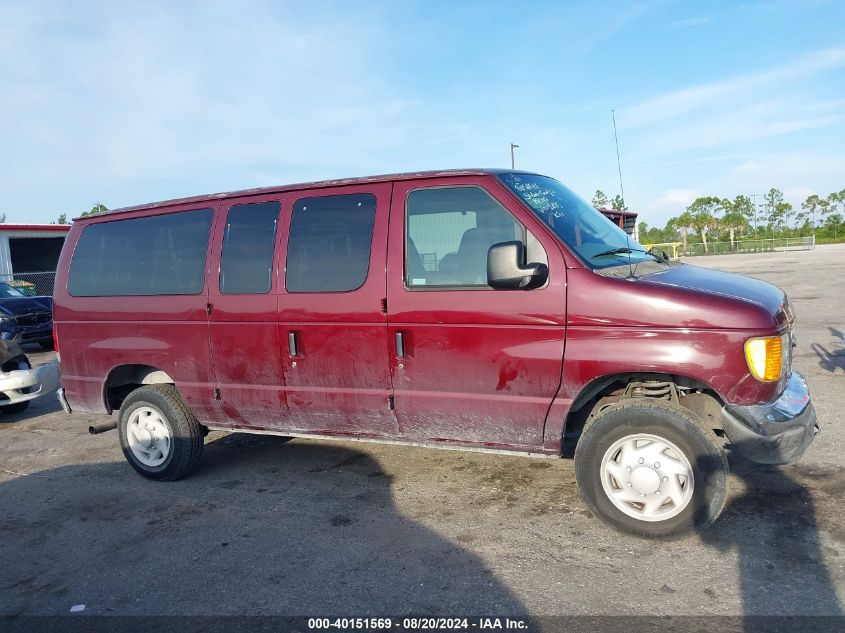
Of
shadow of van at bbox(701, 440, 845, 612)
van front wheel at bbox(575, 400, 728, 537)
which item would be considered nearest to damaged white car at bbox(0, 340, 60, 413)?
van front wheel at bbox(575, 400, 728, 537)

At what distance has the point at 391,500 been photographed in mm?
4465

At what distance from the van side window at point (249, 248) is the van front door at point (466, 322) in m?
1.00

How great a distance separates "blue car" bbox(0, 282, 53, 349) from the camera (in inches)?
533

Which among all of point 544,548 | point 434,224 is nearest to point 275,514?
point 544,548

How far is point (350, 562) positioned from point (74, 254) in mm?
3703

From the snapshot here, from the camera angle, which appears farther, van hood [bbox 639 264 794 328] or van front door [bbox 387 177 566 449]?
van front door [bbox 387 177 566 449]

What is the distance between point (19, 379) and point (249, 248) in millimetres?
4417

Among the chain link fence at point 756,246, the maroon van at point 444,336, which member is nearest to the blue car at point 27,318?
the maroon van at point 444,336

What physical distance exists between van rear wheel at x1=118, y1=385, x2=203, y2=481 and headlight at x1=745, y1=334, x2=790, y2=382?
3.91 metres

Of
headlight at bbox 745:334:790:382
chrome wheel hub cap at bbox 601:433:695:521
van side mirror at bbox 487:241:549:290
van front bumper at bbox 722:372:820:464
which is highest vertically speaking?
van side mirror at bbox 487:241:549:290

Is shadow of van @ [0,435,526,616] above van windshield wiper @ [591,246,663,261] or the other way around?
the other way around

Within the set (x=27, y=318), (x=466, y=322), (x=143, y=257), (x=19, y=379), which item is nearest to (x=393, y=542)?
(x=466, y=322)

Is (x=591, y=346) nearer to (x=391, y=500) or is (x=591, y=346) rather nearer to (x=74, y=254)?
(x=391, y=500)

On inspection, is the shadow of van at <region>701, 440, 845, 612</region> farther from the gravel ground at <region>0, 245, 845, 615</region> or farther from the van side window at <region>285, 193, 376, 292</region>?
the van side window at <region>285, 193, 376, 292</region>
